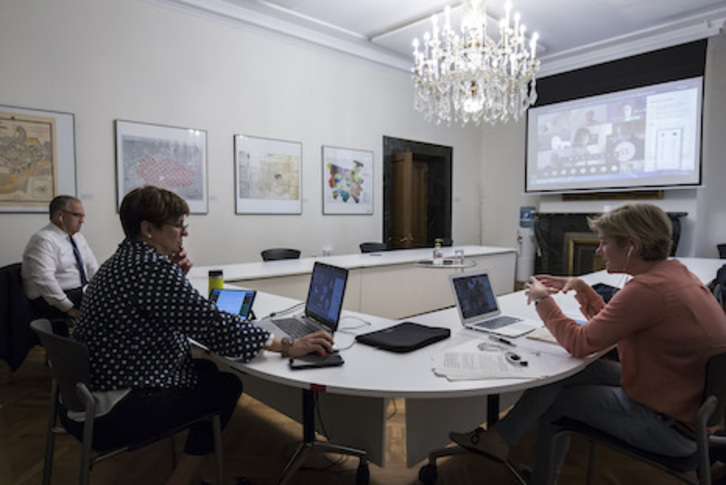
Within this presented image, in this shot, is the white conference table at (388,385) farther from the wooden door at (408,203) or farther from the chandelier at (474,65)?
the wooden door at (408,203)

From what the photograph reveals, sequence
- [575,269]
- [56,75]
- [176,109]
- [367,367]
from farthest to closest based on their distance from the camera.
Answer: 1. [575,269]
2. [176,109]
3. [56,75]
4. [367,367]

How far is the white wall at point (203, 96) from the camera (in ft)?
11.3

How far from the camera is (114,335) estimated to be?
1.32m

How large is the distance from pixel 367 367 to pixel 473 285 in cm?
80

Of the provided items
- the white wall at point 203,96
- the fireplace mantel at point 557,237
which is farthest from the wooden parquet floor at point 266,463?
the fireplace mantel at point 557,237

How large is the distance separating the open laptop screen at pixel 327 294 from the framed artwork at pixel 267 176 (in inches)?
114

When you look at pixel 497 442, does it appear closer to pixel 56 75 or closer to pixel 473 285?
pixel 473 285

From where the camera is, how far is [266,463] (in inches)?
80.0

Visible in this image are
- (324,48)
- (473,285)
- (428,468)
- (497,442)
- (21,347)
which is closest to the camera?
(497,442)

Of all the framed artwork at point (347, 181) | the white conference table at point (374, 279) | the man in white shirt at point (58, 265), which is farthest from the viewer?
the framed artwork at point (347, 181)

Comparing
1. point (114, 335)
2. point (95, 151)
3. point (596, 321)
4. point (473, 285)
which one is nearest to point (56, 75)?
point (95, 151)

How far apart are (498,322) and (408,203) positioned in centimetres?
397

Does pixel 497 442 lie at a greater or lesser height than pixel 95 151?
lesser

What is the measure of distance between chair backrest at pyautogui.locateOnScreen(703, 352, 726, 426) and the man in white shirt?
3.25m
